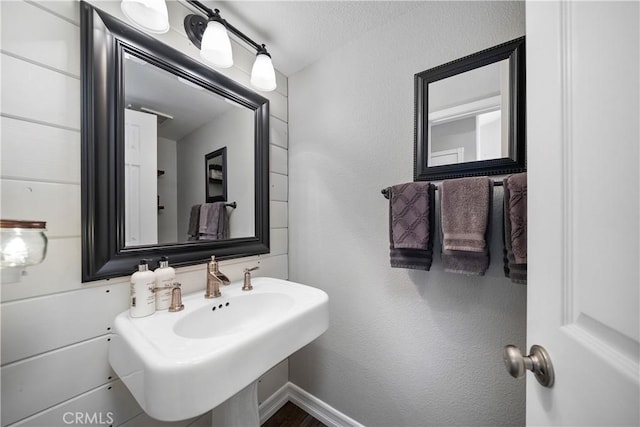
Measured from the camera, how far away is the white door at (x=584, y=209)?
27 centimetres

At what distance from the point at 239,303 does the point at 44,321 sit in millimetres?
573

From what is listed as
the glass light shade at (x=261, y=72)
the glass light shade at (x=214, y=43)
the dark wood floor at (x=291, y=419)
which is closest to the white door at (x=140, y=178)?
the glass light shade at (x=214, y=43)

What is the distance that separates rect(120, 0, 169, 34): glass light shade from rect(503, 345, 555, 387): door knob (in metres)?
1.34

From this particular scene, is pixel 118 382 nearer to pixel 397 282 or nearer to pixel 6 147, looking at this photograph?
pixel 6 147

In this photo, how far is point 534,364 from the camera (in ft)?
1.33

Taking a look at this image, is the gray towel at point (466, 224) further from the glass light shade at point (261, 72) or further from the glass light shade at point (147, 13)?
the glass light shade at point (147, 13)

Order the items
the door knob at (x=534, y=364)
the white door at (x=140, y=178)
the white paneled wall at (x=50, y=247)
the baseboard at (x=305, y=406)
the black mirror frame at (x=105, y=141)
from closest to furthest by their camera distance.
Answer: the door knob at (x=534, y=364)
the white paneled wall at (x=50, y=247)
the black mirror frame at (x=105, y=141)
the white door at (x=140, y=178)
the baseboard at (x=305, y=406)

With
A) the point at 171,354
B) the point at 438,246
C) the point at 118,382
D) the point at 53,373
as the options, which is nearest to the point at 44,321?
the point at 53,373

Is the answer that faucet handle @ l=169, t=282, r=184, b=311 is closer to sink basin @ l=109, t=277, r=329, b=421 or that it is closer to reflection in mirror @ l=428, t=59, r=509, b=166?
sink basin @ l=109, t=277, r=329, b=421

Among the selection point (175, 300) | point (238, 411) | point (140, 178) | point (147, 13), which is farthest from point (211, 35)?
point (238, 411)

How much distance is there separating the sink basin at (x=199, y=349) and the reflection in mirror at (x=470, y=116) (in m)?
0.80

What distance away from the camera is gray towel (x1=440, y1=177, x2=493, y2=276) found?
81cm

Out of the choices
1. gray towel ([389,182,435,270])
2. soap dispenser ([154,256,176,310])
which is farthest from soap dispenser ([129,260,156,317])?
gray towel ([389,182,435,270])

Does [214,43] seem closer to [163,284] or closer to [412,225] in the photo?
[163,284]
